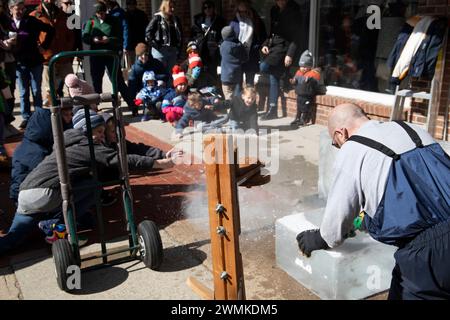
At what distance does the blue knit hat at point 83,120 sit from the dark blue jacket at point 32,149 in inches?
11.1

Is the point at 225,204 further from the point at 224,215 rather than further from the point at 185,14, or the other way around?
the point at 185,14

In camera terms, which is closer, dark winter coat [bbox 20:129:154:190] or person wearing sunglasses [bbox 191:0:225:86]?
dark winter coat [bbox 20:129:154:190]

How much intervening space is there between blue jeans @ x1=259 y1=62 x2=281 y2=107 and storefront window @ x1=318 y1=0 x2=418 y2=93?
29.6 inches

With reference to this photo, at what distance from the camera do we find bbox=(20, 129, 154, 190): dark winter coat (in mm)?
3551

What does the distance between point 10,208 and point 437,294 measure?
414 centimetres

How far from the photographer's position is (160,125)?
800 centimetres

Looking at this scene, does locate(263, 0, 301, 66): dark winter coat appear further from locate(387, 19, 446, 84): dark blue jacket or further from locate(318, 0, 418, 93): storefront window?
locate(387, 19, 446, 84): dark blue jacket

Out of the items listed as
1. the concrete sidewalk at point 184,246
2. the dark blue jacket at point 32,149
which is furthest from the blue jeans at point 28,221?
the dark blue jacket at point 32,149

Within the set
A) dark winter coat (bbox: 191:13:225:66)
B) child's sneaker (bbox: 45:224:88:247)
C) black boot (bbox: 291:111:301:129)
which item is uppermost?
dark winter coat (bbox: 191:13:225:66)

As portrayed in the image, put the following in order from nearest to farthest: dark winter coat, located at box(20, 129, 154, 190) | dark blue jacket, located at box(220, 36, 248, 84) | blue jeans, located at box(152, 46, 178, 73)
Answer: dark winter coat, located at box(20, 129, 154, 190) → dark blue jacket, located at box(220, 36, 248, 84) → blue jeans, located at box(152, 46, 178, 73)

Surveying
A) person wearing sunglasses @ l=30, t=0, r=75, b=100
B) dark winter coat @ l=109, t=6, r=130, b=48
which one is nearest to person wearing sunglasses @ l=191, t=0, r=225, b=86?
dark winter coat @ l=109, t=6, r=130, b=48

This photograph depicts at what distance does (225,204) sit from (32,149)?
8.66 ft

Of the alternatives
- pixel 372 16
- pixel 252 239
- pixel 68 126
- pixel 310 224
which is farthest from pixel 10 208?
pixel 372 16

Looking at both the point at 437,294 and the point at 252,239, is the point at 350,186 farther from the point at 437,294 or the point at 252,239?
the point at 252,239
